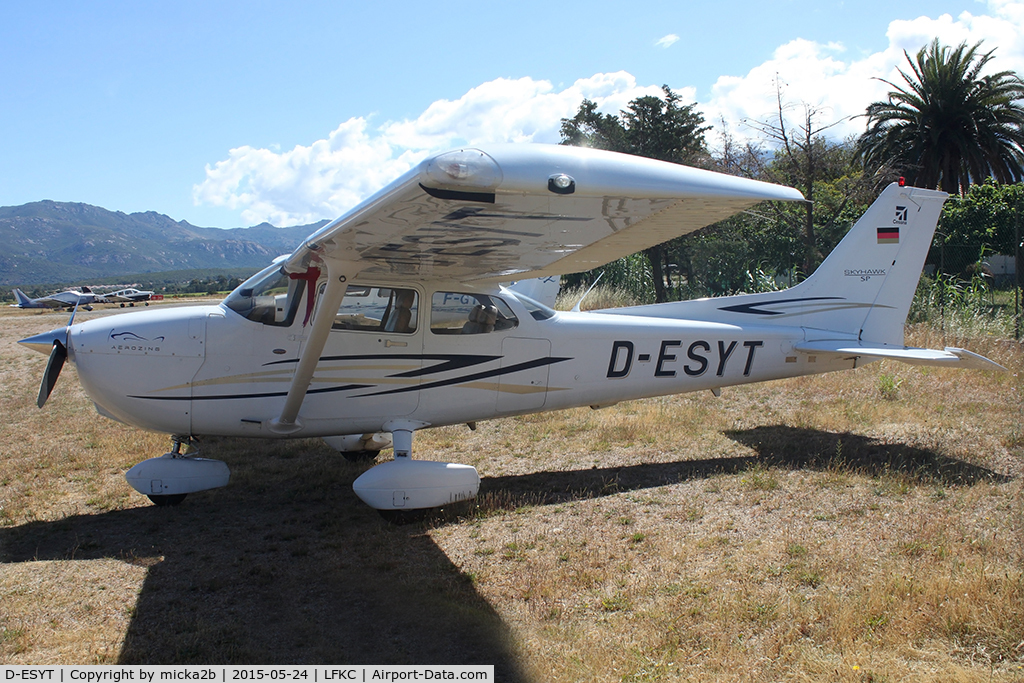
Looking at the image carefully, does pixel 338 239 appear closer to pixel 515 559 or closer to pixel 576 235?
pixel 576 235

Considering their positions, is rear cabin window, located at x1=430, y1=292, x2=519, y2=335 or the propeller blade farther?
rear cabin window, located at x1=430, y1=292, x2=519, y2=335

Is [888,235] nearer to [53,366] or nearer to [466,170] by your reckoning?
[466,170]

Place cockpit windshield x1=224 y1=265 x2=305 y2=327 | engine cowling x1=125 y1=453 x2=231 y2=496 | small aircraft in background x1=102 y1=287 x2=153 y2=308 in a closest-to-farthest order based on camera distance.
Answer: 1. engine cowling x1=125 y1=453 x2=231 y2=496
2. cockpit windshield x1=224 y1=265 x2=305 y2=327
3. small aircraft in background x1=102 y1=287 x2=153 y2=308

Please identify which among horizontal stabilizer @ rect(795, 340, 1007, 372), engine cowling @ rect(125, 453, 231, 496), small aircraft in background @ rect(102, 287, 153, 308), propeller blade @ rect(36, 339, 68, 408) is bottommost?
small aircraft in background @ rect(102, 287, 153, 308)

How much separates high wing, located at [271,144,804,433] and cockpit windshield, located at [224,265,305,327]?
44 cm

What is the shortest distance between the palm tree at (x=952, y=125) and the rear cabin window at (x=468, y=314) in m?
19.9

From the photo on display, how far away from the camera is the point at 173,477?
5.24 metres

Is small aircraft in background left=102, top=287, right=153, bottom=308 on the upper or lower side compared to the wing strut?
lower

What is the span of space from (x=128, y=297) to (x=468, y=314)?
155 feet

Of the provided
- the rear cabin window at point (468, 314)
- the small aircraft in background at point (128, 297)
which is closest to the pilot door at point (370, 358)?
the rear cabin window at point (468, 314)

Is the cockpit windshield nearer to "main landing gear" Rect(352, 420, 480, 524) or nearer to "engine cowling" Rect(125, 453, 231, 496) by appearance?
"engine cowling" Rect(125, 453, 231, 496)

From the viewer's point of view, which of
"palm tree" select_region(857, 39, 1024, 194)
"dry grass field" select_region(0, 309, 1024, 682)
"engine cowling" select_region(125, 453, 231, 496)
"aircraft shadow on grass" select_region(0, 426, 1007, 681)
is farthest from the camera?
"palm tree" select_region(857, 39, 1024, 194)

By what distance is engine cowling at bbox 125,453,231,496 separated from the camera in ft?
17.2

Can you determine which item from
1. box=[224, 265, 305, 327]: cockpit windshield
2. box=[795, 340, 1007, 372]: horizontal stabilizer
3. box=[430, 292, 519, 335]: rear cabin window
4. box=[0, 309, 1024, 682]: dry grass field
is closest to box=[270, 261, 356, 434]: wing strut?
box=[224, 265, 305, 327]: cockpit windshield
